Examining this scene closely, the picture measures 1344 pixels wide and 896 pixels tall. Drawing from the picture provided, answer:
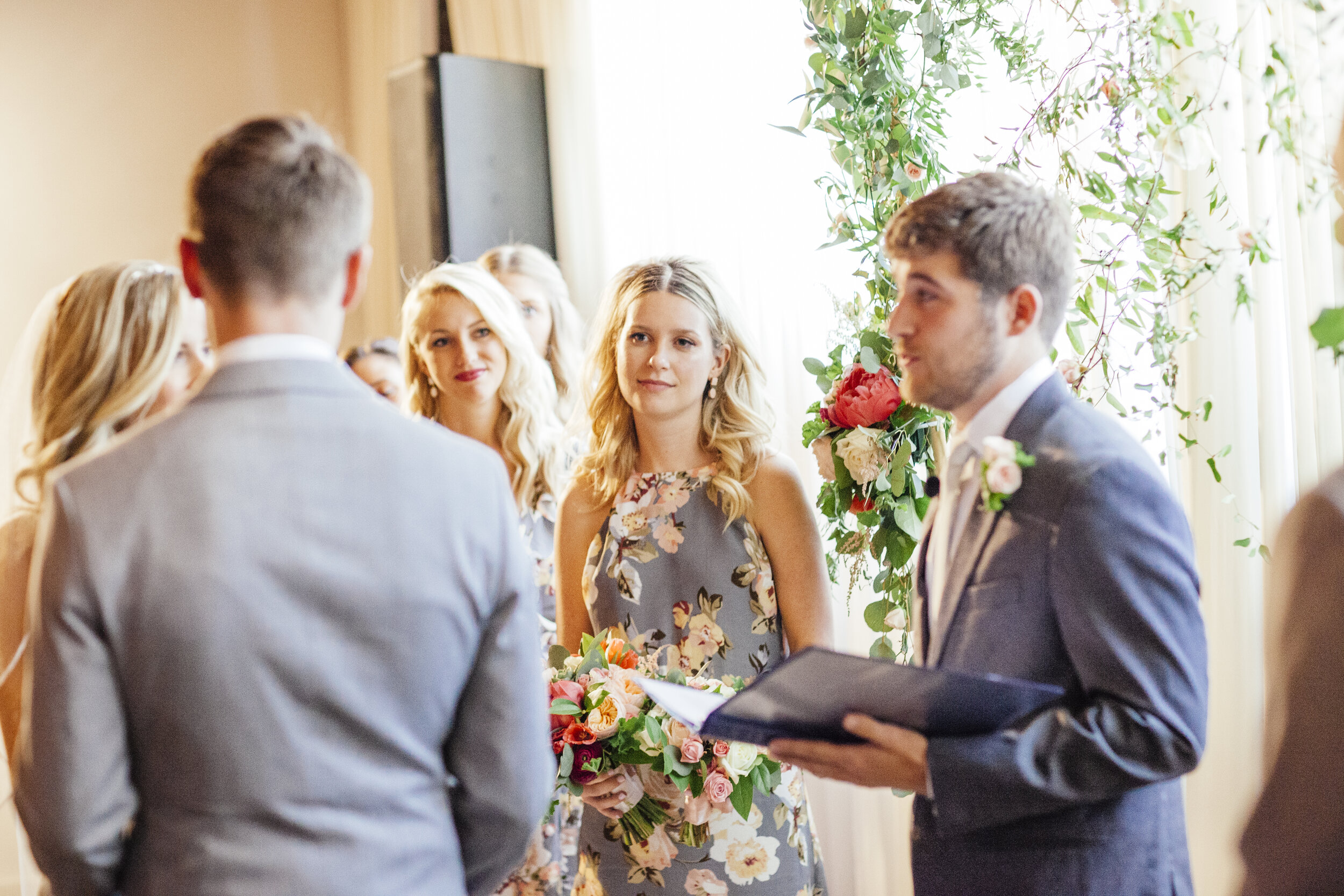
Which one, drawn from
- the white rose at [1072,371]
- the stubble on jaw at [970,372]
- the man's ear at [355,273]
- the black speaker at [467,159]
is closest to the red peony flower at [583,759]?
the stubble on jaw at [970,372]

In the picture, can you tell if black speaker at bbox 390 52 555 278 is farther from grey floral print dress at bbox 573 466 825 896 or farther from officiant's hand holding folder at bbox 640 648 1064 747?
officiant's hand holding folder at bbox 640 648 1064 747

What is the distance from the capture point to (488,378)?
3170 mm

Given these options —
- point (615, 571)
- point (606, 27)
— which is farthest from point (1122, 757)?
point (606, 27)

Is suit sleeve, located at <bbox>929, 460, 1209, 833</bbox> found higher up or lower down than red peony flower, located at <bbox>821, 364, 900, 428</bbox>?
lower down

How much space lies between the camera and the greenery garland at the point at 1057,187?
6.68ft

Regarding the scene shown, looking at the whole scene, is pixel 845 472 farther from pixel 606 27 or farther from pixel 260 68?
pixel 260 68

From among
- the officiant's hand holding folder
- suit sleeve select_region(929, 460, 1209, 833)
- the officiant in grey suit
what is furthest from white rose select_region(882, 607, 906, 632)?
suit sleeve select_region(929, 460, 1209, 833)

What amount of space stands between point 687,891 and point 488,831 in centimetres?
103

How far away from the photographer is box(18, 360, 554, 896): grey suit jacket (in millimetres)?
1151

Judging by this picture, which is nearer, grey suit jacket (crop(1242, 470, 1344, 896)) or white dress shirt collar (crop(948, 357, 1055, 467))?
grey suit jacket (crop(1242, 470, 1344, 896))

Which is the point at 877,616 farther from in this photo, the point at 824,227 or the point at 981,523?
the point at 824,227

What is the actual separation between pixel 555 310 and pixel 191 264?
266 centimetres

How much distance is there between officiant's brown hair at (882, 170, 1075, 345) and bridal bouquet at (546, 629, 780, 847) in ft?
2.78

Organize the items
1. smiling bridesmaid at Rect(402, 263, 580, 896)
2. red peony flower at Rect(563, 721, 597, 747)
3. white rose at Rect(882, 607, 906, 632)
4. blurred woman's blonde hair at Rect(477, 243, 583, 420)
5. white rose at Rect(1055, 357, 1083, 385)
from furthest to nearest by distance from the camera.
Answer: blurred woman's blonde hair at Rect(477, 243, 583, 420) < smiling bridesmaid at Rect(402, 263, 580, 896) < white rose at Rect(882, 607, 906, 632) < white rose at Rect(1055, 357, 1083, 385) < red peony flower at Rect(563, 721, 597, 747)
